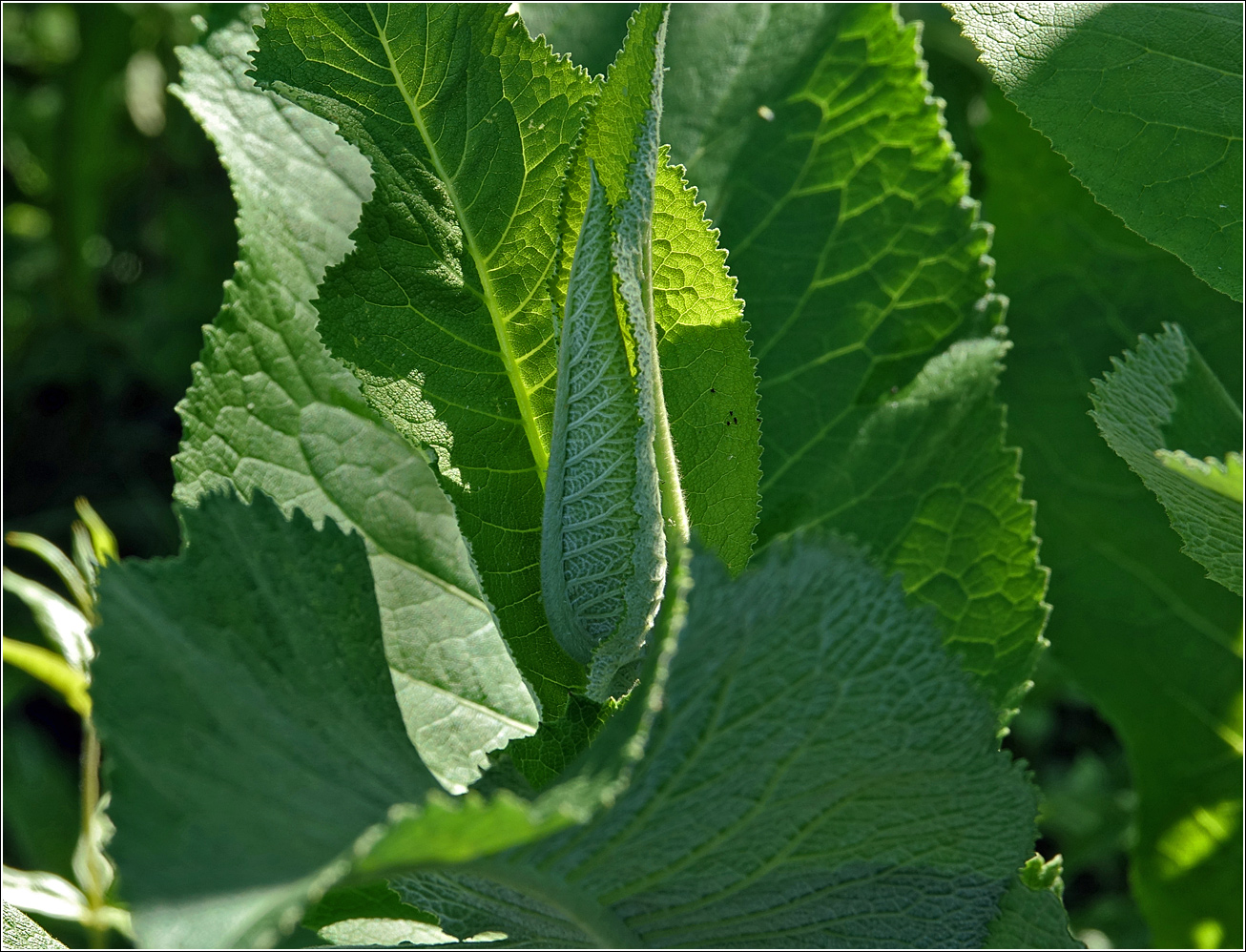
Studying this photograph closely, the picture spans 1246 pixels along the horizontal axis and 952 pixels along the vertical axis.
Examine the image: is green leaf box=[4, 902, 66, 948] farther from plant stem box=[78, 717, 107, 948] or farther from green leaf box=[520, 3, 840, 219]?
green leaf box=[520, 3, 840, 219]

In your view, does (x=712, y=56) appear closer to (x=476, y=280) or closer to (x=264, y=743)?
(x=476, y=280)

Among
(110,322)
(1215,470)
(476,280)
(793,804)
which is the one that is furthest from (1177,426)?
(110,322)

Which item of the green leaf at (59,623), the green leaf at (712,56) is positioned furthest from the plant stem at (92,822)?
the green leaf at (712,56)

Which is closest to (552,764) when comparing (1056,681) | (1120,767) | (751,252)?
(751,252)

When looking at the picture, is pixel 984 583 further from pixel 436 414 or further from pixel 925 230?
pixel 436 414

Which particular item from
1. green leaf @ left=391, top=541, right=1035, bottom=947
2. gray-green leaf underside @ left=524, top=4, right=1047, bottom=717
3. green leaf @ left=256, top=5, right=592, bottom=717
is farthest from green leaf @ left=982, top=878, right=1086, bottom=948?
green leaf @ left=256, top=5, right=592, bottom=717

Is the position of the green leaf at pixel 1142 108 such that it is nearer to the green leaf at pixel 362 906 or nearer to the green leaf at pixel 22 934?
the green leaf at pixel 362 906
